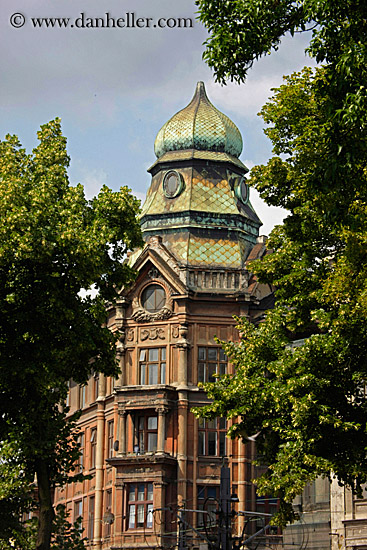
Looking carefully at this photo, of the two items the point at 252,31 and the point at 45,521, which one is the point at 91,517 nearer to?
the point at 45,521

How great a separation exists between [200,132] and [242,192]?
4.55m

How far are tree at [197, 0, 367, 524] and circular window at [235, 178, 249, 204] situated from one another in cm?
3033

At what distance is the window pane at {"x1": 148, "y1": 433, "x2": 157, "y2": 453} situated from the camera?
55.4 meters

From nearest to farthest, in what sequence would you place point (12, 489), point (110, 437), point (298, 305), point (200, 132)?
point (298, 305) < point (12, 489) < point (110, 437) < point (200, 132)

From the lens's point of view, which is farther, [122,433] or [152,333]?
[152,333]

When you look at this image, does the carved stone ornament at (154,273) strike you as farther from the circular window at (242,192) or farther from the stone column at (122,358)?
the circular window at (242,192)

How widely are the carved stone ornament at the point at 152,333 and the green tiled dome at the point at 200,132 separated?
474 inches

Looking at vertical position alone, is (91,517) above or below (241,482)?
below

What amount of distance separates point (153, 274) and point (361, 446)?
32.2 metres

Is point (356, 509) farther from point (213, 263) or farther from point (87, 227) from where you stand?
point (213, 263)

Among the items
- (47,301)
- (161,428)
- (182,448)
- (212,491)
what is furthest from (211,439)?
(47,301)

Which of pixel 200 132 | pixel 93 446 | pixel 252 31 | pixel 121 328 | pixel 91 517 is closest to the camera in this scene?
pixel 252 31

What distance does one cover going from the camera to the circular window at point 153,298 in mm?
57938

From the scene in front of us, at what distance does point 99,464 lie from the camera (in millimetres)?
58719
